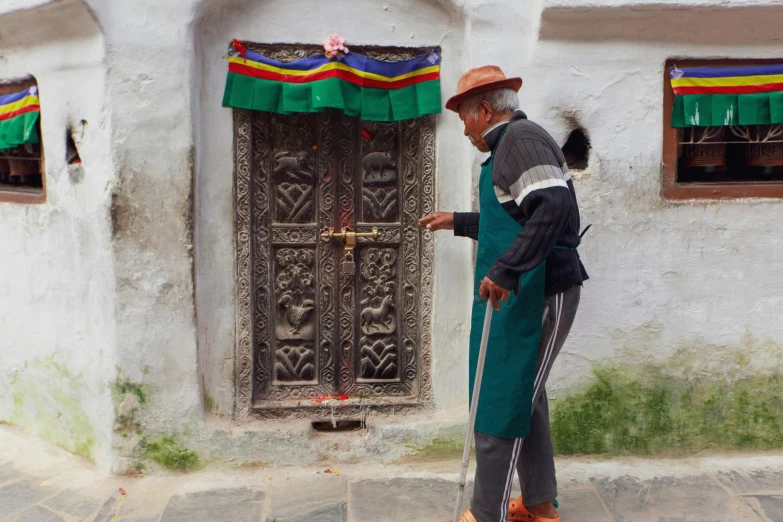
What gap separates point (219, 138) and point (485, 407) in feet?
6.91

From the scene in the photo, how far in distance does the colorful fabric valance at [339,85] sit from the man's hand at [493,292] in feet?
4.84

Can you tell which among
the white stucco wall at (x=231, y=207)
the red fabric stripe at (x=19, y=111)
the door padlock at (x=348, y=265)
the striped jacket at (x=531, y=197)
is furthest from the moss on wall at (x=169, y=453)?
the striped jacket at (x=531, y=197)

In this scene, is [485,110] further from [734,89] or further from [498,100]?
[734,89]

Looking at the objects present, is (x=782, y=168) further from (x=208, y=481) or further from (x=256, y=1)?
(x=208, y=481)

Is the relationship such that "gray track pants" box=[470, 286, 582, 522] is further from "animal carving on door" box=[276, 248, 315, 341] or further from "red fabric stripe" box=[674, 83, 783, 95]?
"red fabric stripe" box=[674, 83, 783, 95]

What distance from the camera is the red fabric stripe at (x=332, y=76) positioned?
12.9 feet

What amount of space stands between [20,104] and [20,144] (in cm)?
28

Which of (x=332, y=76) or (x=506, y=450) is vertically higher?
(x=332, y=76)

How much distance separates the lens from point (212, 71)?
3996 mm

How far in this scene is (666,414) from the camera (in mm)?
4180

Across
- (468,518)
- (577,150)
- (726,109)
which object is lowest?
(468,518)

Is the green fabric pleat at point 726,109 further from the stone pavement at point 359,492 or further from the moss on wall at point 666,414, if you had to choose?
the stone pavement at point 359,492

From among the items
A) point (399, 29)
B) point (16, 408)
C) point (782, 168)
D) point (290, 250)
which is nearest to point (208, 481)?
point (290, 250)

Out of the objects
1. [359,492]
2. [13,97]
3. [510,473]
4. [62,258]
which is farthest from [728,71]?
[13,97]
